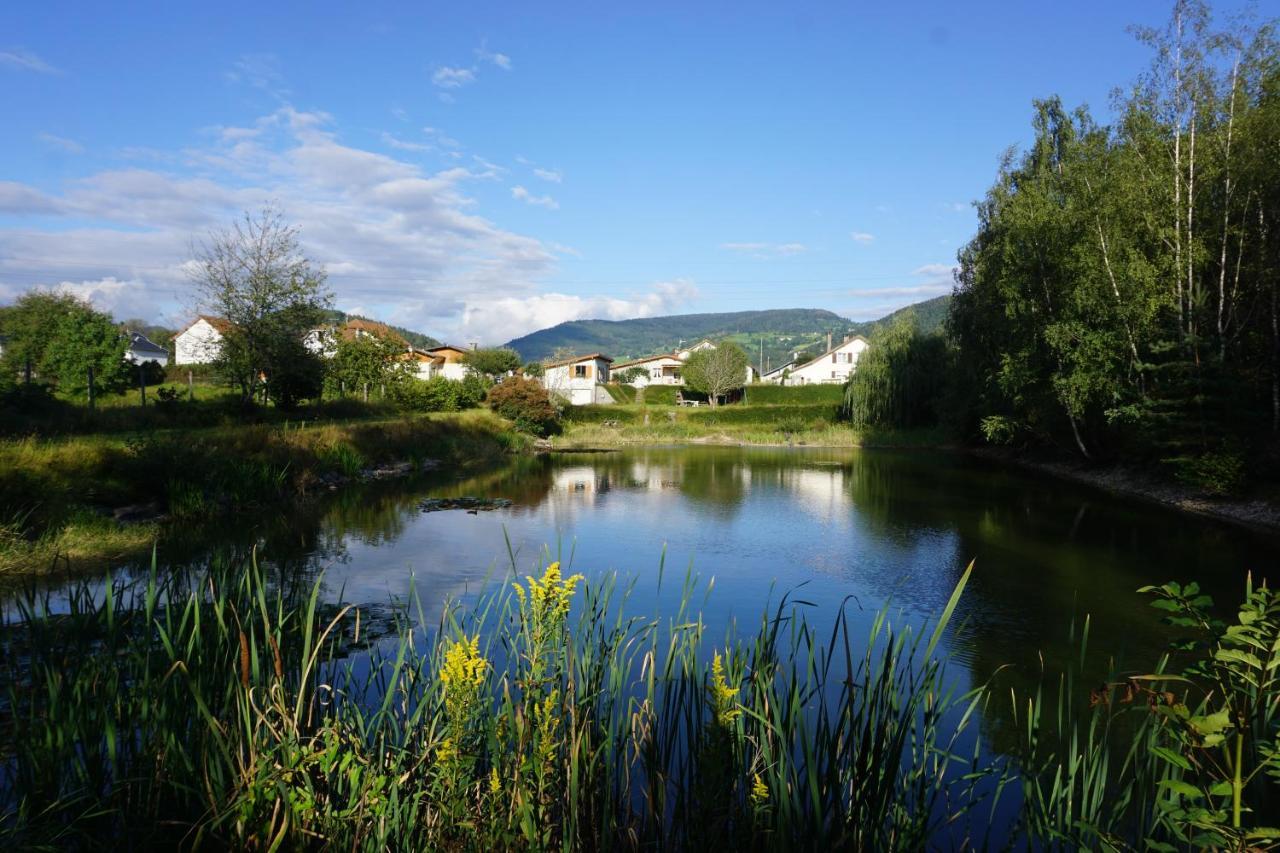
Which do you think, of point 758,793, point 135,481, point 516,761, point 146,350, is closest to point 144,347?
point 146,350

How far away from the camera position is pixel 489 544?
1230 cm

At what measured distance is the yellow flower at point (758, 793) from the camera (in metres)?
3.04

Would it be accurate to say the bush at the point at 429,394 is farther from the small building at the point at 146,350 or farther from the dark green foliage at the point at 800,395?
the small building at the point at 146,350

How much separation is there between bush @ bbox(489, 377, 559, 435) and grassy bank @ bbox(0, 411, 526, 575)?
15734 millimetres

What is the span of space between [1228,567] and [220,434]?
17.5 metres

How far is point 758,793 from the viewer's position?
3.05 meters

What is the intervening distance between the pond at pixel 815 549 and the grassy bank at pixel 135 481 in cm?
84

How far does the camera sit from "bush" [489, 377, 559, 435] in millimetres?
36062

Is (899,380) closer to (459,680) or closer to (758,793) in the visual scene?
(758,793)

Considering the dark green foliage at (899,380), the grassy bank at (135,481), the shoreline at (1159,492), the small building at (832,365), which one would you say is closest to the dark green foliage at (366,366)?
the grassy bank at (135,481)

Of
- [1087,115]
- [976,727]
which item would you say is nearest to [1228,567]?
[976,727]

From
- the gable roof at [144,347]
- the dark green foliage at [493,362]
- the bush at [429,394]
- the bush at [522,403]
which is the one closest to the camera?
the bush at [429,394]

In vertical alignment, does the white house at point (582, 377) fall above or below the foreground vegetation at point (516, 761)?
above

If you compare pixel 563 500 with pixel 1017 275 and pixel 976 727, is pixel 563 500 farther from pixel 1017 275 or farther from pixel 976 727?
pixel 1017 275
